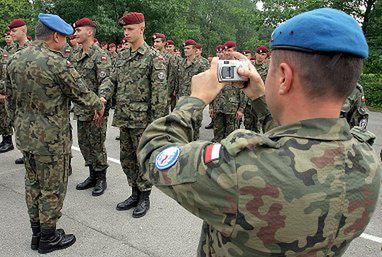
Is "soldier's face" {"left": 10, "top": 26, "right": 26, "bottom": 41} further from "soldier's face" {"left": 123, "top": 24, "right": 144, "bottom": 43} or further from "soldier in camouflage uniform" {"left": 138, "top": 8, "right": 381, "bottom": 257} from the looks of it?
"soldier in camouflage uniform" {"left": 138, "top": 8, "right": 381, "bottom": 257}

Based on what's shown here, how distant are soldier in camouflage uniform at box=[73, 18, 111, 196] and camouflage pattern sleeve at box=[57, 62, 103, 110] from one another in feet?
Result: 3.76

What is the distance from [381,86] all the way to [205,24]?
29.6 m

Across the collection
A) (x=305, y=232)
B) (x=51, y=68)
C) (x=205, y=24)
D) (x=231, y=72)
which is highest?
(x=231, y=72)

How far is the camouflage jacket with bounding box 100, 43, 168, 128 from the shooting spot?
359 centimetres

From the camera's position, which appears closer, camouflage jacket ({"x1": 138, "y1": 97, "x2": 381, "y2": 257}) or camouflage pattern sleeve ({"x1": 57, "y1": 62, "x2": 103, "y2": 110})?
camouflage jacket ({"x1": 138, "y1": 97, "x2": 381, "y2": 257})

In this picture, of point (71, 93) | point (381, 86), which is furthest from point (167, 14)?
point (71, 93)

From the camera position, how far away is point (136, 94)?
3682 millimetres

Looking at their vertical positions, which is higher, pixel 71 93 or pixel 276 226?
pixel 276 226

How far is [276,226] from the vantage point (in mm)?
857

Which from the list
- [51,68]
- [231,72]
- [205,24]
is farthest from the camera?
[205,24]

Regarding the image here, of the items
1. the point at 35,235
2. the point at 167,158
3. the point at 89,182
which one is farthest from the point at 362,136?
the point at 89,182

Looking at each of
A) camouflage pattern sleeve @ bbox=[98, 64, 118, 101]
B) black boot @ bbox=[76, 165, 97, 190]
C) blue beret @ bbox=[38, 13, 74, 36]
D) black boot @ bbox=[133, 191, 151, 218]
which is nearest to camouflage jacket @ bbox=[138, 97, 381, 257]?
blue beret @ bbox=[38, 13, 74, 36]

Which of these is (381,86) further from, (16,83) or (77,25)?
(16,83)

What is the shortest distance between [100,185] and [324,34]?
3788mm
